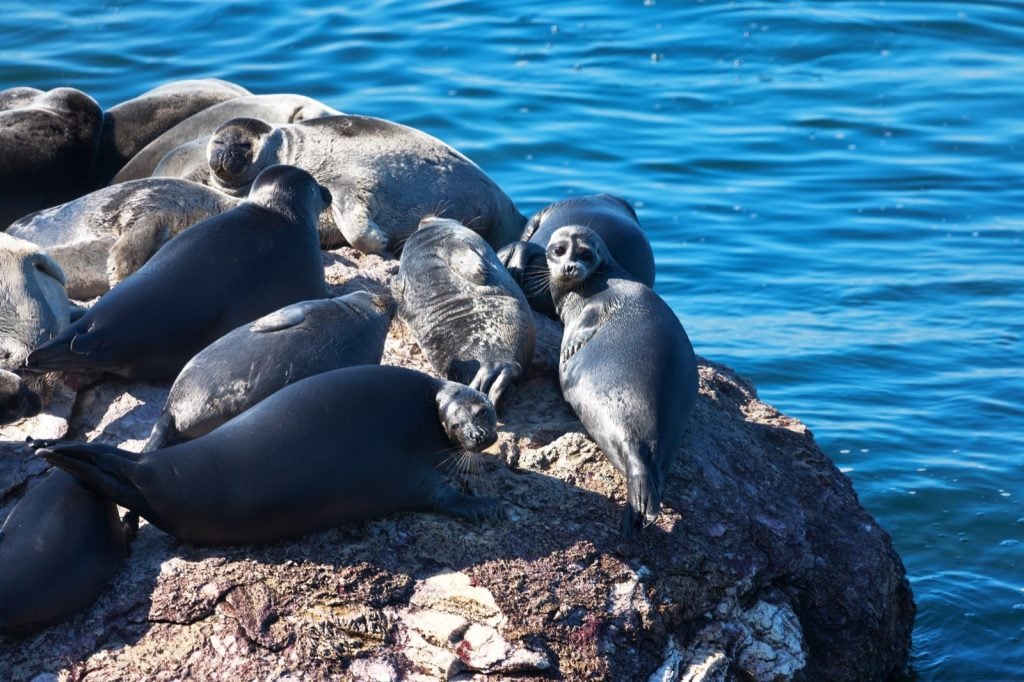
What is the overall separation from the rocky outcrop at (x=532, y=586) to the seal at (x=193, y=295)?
0.20 metres

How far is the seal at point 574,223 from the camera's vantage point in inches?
259

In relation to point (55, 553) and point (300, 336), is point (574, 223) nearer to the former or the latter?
point (300, 336)

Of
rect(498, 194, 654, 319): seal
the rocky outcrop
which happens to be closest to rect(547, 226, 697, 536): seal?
the rocky outcrop

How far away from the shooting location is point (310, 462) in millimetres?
4441

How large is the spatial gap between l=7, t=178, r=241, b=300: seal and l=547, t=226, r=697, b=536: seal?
1783mm

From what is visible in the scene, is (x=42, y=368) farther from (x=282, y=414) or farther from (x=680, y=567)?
(x=680, y=567)

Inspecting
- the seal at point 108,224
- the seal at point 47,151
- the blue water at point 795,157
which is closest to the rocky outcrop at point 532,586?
the blue water at point 795,157

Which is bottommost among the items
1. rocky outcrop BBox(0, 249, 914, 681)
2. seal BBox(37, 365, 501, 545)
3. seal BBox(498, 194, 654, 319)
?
rocky outcrop BBox(0, 249, 914, 681)

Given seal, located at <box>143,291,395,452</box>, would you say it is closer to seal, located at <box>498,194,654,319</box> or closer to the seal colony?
the seal colony

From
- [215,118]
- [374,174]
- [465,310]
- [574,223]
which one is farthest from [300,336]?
[215,118]

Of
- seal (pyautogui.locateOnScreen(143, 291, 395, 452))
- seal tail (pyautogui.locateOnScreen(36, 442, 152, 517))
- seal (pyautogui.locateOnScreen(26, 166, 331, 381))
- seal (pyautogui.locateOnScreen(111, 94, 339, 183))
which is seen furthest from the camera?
seal (pyautogui.locateOnScreen(111, 94, 339, 183))

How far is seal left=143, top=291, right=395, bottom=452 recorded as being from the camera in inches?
190

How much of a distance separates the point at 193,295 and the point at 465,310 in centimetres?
115

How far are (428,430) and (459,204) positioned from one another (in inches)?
119
